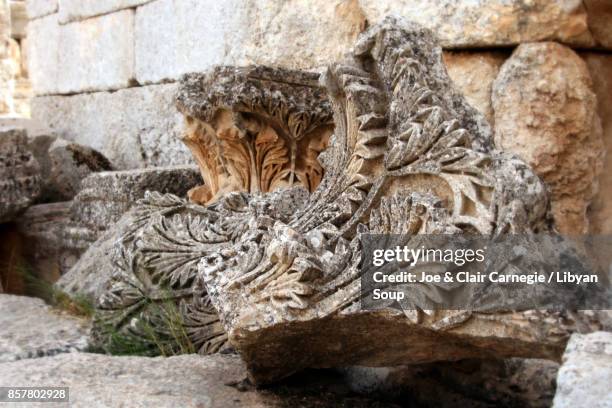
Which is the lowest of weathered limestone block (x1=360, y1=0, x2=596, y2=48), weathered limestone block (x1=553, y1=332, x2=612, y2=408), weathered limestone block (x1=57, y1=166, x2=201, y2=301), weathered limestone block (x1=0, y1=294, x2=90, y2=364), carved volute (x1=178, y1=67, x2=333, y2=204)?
weathered limestone block (x1=0, y1=294, x2=90, y2=364)

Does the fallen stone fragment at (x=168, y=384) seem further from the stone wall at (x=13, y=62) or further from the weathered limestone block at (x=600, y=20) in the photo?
the stone wall at (x=13, y=62)

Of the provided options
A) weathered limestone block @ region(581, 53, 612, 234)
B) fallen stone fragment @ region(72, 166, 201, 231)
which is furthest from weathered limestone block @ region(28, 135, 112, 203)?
weathered limestone block @ region(581, 53, 612, 234)

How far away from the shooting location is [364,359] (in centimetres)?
230

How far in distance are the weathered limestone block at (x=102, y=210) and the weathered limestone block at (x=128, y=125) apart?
0.67 meters

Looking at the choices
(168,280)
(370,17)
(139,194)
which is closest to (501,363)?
(168,280)

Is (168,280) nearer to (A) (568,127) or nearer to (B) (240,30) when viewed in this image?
(A) (568,127)

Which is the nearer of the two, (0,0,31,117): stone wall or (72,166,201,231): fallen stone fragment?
(72,166,201,231): fallen stone fragment

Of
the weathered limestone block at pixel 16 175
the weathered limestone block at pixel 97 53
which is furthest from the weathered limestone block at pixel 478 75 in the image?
the weathered limestone block at pixel 97 53

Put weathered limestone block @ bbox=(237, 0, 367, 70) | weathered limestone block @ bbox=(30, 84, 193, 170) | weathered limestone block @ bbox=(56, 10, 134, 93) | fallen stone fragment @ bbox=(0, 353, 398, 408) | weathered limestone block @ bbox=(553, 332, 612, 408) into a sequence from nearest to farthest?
weathered limestone block @ bbox=(553, 332, 612, 408) → fallen stone fragment @ bbox=(0, 353, 398, 408) → weathered limestone block @ bbox=(237, 0, 367, 70) → weathered limestone block @ bbox=(30, 84, 193, 170) → weathered limestone block @ bbox=(56, 10, 134, 93)

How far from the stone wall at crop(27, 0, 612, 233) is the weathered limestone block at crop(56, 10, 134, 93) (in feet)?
0.05

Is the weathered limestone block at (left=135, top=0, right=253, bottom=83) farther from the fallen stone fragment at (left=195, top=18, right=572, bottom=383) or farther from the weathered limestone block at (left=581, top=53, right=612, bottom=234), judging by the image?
the fallen stone fragment at (left=195, top=18, right=572, bottom=383)

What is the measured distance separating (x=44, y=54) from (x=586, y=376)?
6792mm

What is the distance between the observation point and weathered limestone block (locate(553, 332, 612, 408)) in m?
1.56

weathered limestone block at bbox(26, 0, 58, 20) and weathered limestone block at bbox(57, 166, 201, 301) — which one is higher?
weathered limestone block at bbox(26, 0, 58, 20)
